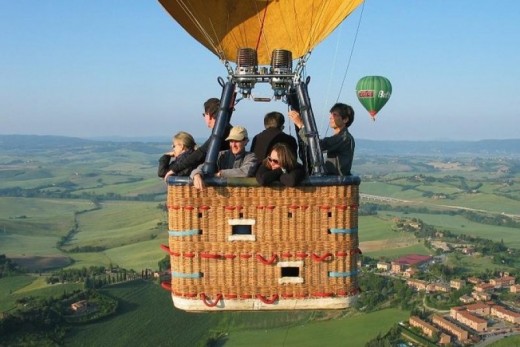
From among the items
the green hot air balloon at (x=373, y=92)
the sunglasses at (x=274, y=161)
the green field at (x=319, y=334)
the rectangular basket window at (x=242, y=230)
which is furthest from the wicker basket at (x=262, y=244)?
the green field at (x=319, y=334)

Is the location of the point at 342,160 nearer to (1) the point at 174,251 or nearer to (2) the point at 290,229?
(2) the point at 290,229

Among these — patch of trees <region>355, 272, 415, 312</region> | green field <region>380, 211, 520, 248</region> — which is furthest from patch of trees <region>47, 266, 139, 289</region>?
green field <region>380, 211, 520, 248</region>

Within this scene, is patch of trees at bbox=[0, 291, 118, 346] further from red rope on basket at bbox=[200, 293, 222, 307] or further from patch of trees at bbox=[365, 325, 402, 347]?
red rope on basket at bbox=[200, 293, 222, 307]

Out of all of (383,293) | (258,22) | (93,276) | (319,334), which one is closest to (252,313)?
(319,334)

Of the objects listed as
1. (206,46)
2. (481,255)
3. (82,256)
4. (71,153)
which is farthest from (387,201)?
(71,153)

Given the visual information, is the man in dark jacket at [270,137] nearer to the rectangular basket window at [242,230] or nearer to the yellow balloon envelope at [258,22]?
the rectangular basket window at [242,230]

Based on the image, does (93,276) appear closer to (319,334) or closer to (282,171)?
(319,334)
